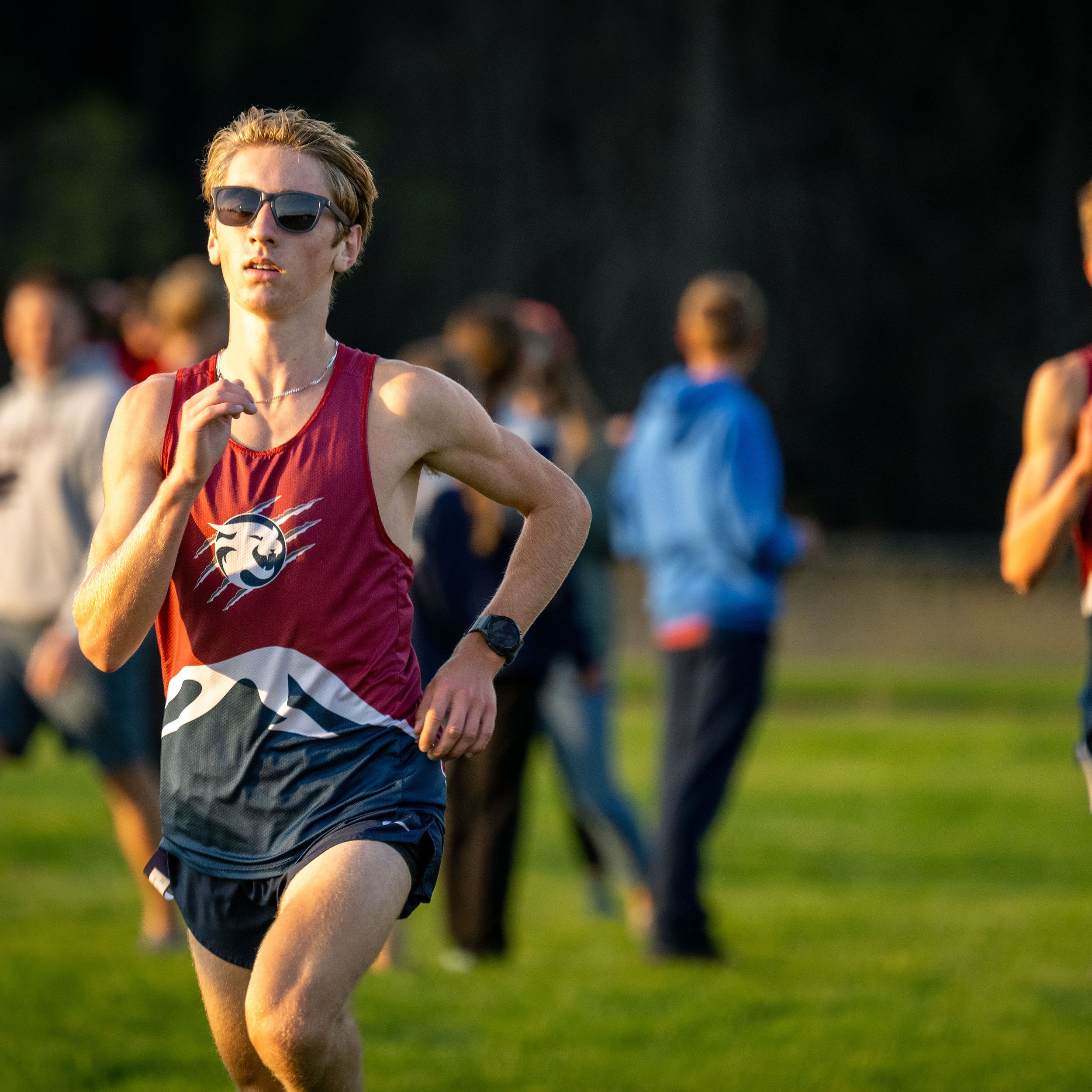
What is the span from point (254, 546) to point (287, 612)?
0.14m

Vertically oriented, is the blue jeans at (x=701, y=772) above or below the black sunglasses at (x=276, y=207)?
below

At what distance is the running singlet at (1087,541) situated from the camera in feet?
12.8

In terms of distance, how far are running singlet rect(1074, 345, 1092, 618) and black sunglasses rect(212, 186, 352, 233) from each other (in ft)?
6.22

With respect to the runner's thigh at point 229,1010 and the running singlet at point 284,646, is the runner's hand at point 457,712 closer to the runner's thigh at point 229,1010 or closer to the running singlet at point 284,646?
the running singlet at point 284,646

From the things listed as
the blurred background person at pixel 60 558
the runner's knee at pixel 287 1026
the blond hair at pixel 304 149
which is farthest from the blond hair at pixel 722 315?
the runner's knee at pixel 287 1026

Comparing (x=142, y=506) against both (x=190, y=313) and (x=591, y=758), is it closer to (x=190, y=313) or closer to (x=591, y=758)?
(x=190, y=313)

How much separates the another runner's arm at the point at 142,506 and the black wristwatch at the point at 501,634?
2.22 ft

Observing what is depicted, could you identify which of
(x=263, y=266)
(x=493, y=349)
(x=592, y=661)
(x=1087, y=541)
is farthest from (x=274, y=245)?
(x=592, y=661)

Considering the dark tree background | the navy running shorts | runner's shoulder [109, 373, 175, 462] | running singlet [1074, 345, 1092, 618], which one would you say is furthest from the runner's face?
the dark tree background

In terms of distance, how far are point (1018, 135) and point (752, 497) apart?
715 inches

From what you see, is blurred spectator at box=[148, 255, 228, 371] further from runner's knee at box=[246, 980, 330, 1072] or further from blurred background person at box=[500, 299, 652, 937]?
runner's knee at box=[246, 980, 330, 1072]

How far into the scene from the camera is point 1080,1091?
479cm

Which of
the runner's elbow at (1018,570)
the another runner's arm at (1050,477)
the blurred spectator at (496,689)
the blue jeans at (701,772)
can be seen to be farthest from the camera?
the blue jeans at (701,772)

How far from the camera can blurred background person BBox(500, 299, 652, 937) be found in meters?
6.91
